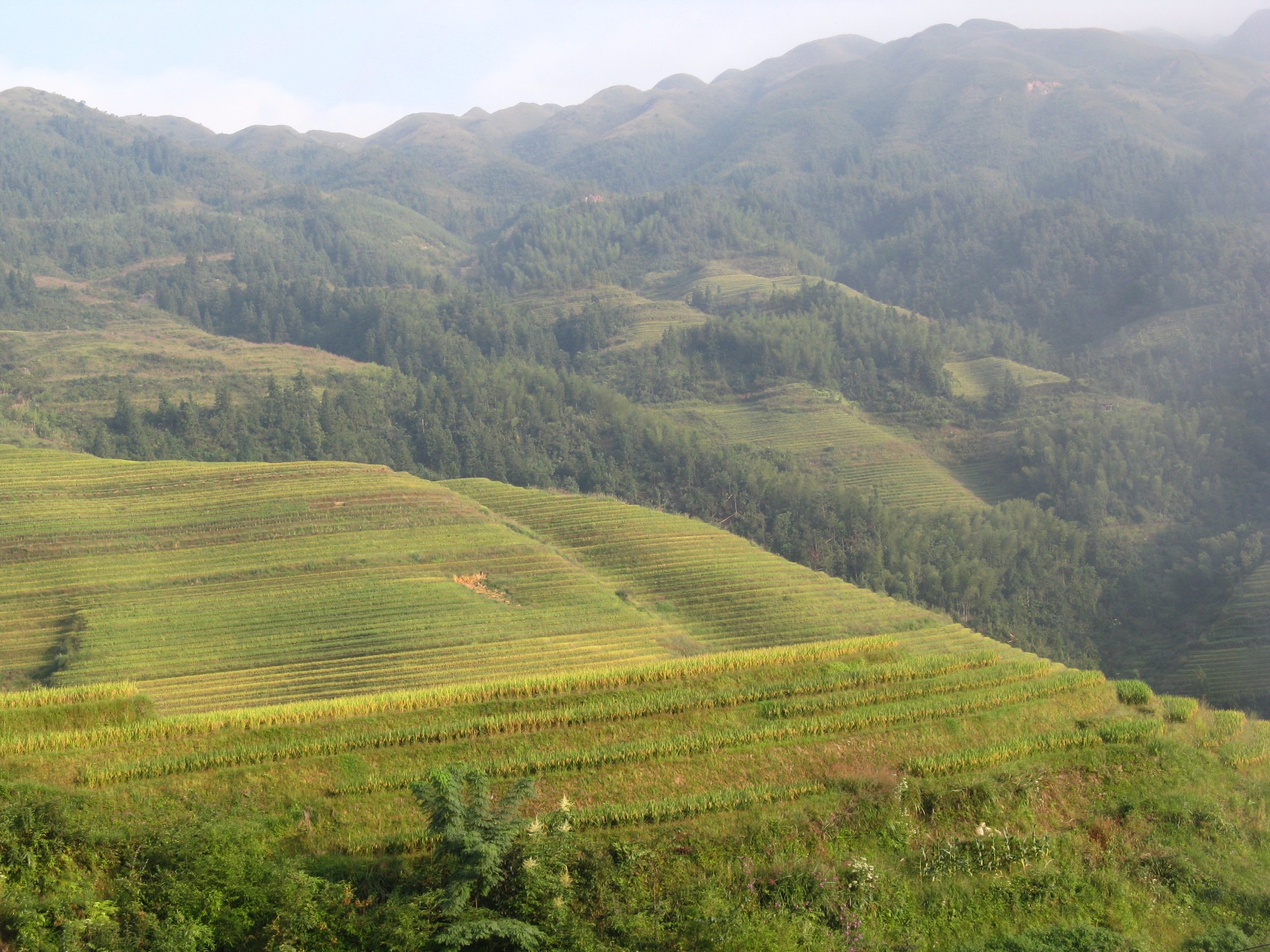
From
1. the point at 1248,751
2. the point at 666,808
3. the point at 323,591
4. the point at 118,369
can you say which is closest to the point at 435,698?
the point at 666,808

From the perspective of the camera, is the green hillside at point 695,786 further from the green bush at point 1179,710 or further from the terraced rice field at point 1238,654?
the terraced rice field at point 1238,654

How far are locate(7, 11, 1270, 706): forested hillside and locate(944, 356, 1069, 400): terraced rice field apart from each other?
0.76 meters

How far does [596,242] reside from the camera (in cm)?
17775

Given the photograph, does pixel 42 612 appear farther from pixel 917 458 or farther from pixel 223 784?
pixel 917 458

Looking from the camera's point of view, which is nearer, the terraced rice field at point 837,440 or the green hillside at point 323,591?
the green hillside at point 323,591

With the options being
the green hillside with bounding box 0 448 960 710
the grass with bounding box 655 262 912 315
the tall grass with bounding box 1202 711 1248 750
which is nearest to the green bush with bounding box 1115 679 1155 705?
the tall grass with bounding box 1202 711 1248 750

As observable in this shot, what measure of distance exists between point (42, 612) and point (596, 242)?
144m

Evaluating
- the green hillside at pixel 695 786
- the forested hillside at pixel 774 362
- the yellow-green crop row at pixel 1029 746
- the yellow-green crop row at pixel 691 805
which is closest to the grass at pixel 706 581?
the green hillside at pixel 695 786

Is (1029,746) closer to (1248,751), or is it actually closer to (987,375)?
(1248,751)

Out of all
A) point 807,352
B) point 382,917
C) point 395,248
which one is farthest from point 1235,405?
point 395,248

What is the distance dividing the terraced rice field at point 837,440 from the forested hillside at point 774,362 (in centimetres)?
46

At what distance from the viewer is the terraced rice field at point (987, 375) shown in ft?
374

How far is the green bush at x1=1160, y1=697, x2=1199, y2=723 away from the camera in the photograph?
2478 centimetres

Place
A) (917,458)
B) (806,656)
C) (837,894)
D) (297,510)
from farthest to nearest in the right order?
(917,458)
(297,510)
(806,656)
(837,894)
